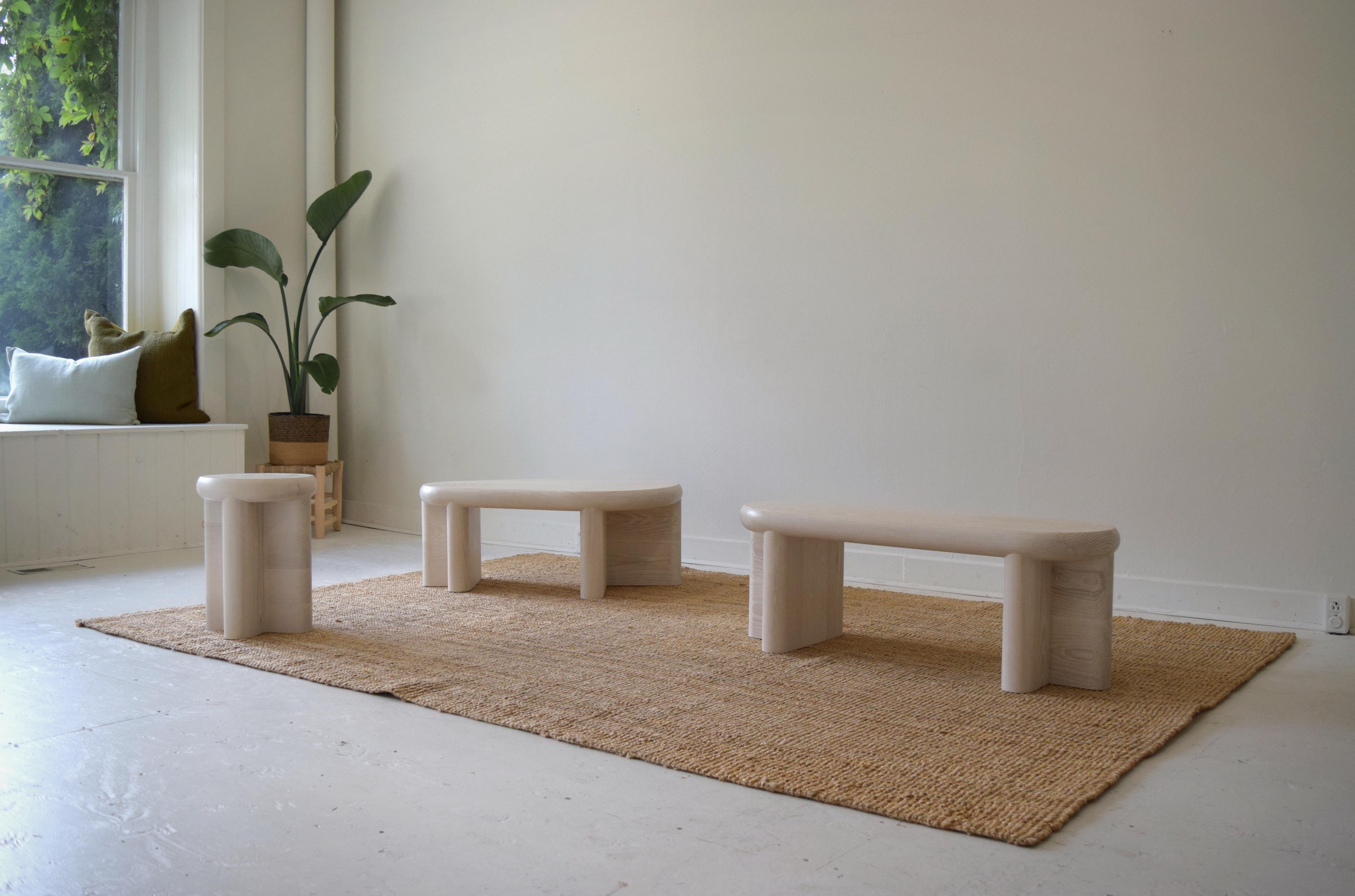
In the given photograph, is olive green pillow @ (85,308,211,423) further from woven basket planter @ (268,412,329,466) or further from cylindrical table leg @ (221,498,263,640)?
cylindrical table leg @ (221,498,263,640)

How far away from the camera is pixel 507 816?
170cm

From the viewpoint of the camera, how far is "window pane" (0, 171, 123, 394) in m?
4.85

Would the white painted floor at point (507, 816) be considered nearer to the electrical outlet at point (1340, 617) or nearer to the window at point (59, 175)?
the electrical outlet at point (1340, 617)

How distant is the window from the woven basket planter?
992 mm

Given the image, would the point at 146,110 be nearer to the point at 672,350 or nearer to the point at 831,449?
the point at 672,350

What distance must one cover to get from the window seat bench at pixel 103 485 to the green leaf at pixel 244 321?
1.40 ft

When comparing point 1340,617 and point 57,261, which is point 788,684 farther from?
point 57,261

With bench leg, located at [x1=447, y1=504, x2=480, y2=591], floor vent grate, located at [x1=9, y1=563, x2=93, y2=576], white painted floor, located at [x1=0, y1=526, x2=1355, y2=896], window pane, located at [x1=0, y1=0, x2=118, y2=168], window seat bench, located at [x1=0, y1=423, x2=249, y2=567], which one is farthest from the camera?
window pane, located at [x1=0, y1=0, x2=118, y2=168]

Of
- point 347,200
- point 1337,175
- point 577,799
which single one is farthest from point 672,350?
point 577,799

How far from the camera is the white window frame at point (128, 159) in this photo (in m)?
5.20

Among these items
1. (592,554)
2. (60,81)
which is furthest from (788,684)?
(60,81)

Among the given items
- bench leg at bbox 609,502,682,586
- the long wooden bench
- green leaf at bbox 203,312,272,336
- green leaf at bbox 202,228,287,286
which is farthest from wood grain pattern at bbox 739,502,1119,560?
green leaf at bbox 202,228,287,286

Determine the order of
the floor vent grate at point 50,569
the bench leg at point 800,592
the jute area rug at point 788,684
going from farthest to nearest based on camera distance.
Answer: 1. the floor vent grate at point 50,569
2. the bench leg at point 800,592
3. the jute area rug at point 788,684

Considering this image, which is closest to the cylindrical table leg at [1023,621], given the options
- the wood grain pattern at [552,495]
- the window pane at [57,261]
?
the wood grain pattern at [552,495]
